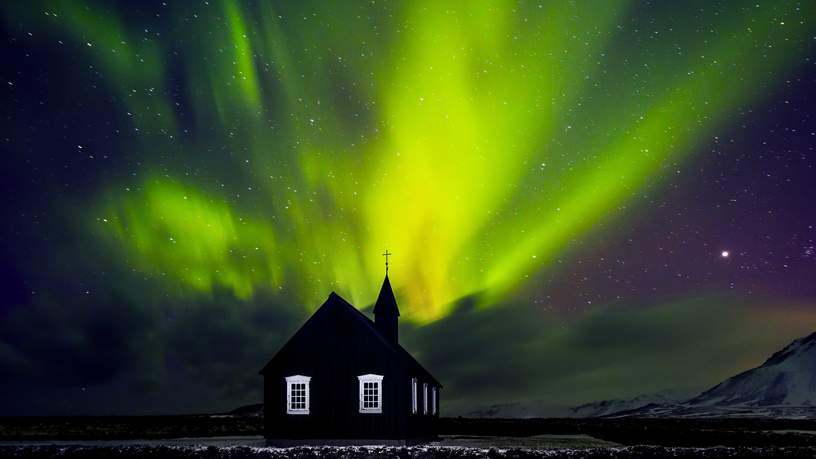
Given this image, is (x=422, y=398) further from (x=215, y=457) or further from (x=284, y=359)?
(x=215, y=457)

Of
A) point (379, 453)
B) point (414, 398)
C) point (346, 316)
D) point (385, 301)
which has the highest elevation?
point (385, 301)

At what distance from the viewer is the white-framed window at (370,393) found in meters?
44.2

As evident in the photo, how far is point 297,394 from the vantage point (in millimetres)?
45156

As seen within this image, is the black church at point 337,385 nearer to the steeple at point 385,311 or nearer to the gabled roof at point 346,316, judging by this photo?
the gabled roof at point 346,316

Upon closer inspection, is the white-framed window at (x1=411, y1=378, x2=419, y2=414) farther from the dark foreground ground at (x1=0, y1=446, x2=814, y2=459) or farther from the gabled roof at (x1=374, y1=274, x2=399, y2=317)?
the dark foreground ground at (x1=0, y1=446, x2=814, y2=459)

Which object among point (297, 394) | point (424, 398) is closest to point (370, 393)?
point (297, 394)

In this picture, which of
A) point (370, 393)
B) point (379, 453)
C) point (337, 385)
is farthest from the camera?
point (337, 385)

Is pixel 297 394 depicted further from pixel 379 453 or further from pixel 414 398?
pixel 379 453

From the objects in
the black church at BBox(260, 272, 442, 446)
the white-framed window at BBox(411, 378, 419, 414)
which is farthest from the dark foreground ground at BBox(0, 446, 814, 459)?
the white-framed window at BBox(411, 378, 419, 414)

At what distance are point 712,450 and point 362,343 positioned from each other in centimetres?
1788

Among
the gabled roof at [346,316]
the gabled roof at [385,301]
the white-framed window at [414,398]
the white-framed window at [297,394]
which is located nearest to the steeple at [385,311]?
the gabled roof at [385,301]

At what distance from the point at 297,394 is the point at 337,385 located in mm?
2347

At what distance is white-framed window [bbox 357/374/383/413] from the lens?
44.2m

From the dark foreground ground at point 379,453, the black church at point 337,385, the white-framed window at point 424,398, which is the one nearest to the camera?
the dark foreground ground at point 379,453
